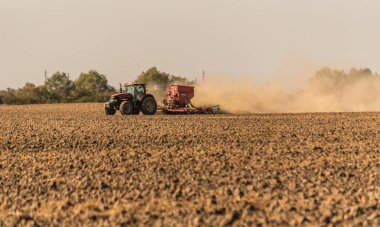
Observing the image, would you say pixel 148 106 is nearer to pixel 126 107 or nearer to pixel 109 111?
pixel 126 107

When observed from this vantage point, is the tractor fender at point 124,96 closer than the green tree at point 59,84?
Yes

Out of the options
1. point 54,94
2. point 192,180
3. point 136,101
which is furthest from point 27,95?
point 192,180

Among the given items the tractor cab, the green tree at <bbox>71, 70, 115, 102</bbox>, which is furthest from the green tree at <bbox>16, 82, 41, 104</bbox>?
the tractor cab

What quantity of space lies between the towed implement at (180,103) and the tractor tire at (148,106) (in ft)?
3.82

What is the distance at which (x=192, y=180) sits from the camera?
8406 millimetres

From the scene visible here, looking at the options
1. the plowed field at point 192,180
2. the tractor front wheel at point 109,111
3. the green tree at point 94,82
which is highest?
the green tree at point 94,82

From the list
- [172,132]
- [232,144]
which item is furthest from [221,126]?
[232,144]

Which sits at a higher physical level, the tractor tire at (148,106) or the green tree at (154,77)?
the green tree at (154,77)

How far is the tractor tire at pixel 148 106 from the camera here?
25.3 m

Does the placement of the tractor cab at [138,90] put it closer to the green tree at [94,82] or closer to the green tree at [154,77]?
the green tree at [154,77]

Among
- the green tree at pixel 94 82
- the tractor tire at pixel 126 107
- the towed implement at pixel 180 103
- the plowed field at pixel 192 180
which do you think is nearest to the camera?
the plowed field at pixel 192 180

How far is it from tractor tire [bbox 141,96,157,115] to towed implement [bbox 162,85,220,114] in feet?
3.82

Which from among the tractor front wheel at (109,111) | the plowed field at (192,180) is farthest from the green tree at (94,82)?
the plowed field at (192,180)

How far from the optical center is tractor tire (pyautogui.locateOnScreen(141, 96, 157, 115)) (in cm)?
2527
